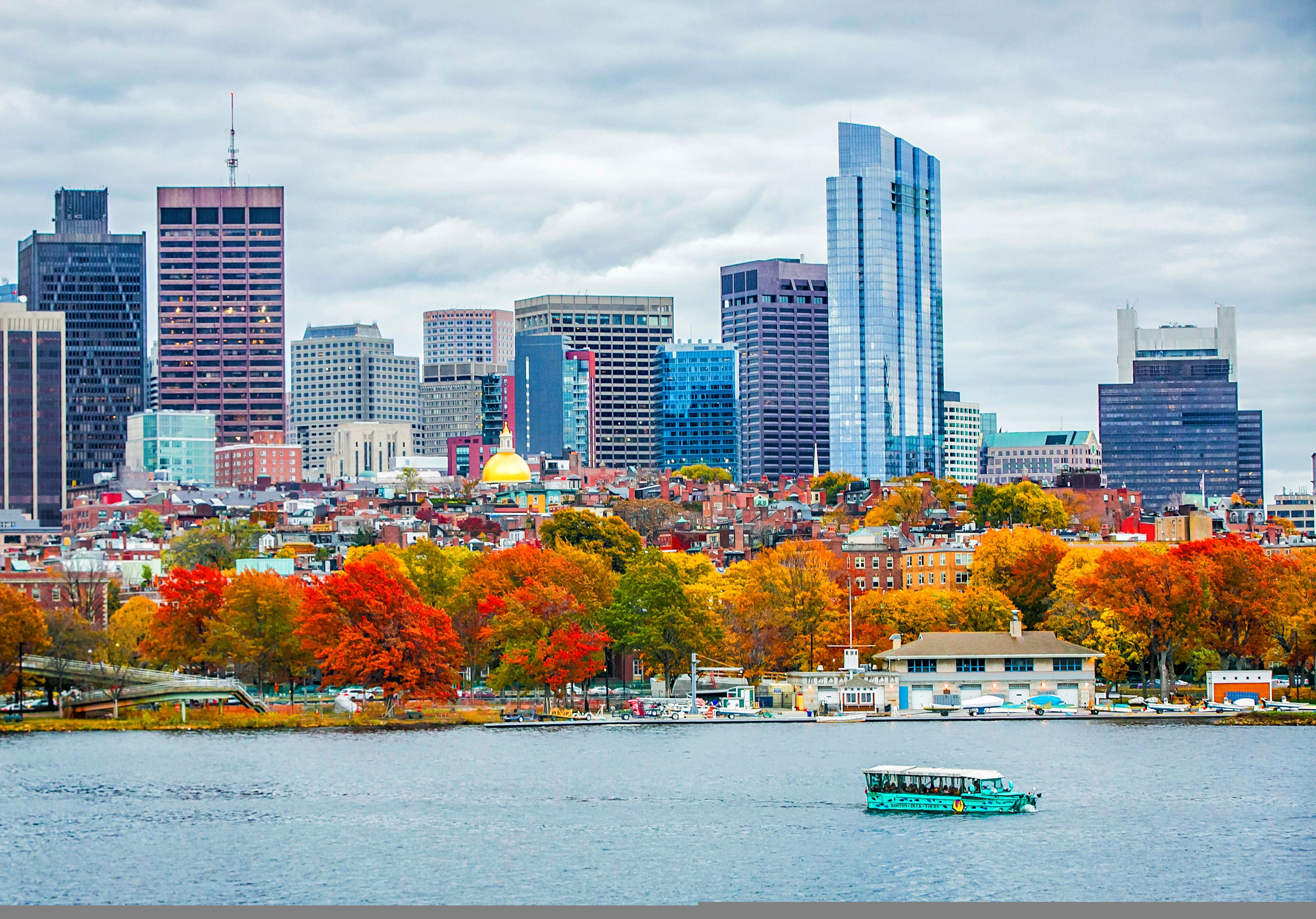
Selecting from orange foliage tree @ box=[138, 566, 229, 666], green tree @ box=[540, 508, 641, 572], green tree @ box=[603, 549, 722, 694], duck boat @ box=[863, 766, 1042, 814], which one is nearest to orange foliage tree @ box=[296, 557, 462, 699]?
orange foliage tree @ box=[138, 566, 229, 666]

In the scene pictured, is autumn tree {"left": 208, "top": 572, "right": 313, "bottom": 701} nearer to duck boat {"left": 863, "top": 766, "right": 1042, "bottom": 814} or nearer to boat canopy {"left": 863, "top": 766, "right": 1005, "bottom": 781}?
boat canopy {"left": 863, "top": 766, "right": 1005, "bottom": 781}

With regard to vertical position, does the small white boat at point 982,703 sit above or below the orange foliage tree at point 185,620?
below

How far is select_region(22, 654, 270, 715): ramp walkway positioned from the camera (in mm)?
127750

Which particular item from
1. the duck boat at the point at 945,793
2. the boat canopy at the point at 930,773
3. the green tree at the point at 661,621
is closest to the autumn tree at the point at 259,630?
the green tree at the point at 661,621

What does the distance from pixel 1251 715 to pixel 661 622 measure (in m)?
37.7

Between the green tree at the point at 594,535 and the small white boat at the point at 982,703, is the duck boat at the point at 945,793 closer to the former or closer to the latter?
the small white boat at the point at 982,703

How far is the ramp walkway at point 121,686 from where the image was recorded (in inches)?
5030

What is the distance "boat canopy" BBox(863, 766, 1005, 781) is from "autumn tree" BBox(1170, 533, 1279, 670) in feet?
168

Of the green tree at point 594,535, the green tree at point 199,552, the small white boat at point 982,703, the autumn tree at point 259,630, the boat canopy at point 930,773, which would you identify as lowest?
the small white boat at point 982,703

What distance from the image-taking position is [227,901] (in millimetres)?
Answer: 70250

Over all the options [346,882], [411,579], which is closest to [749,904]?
[346,882]

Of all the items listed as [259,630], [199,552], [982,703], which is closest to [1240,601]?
[982,703]

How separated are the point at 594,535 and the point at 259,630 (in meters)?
48.9

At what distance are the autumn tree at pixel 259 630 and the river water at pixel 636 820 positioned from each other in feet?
52.3
